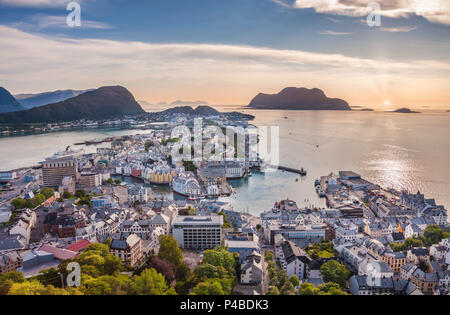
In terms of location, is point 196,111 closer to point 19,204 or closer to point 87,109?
point 87,109

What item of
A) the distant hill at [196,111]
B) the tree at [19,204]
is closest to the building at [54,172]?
the tree at [19,204]

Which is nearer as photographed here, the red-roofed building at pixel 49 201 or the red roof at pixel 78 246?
the red roof at pixel 78 246

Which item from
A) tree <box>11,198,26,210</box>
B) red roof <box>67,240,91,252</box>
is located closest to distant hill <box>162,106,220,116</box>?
tree <box>11,198,26,210</box>

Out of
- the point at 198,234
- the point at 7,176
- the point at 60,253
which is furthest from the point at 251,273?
the point at 7,176

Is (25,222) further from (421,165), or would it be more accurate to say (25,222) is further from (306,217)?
(421,165)

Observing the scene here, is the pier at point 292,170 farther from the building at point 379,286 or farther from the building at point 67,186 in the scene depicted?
the building at point 379,286

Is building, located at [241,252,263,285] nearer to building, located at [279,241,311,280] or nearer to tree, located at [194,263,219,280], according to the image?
tree, located at [194,263,219,280]
